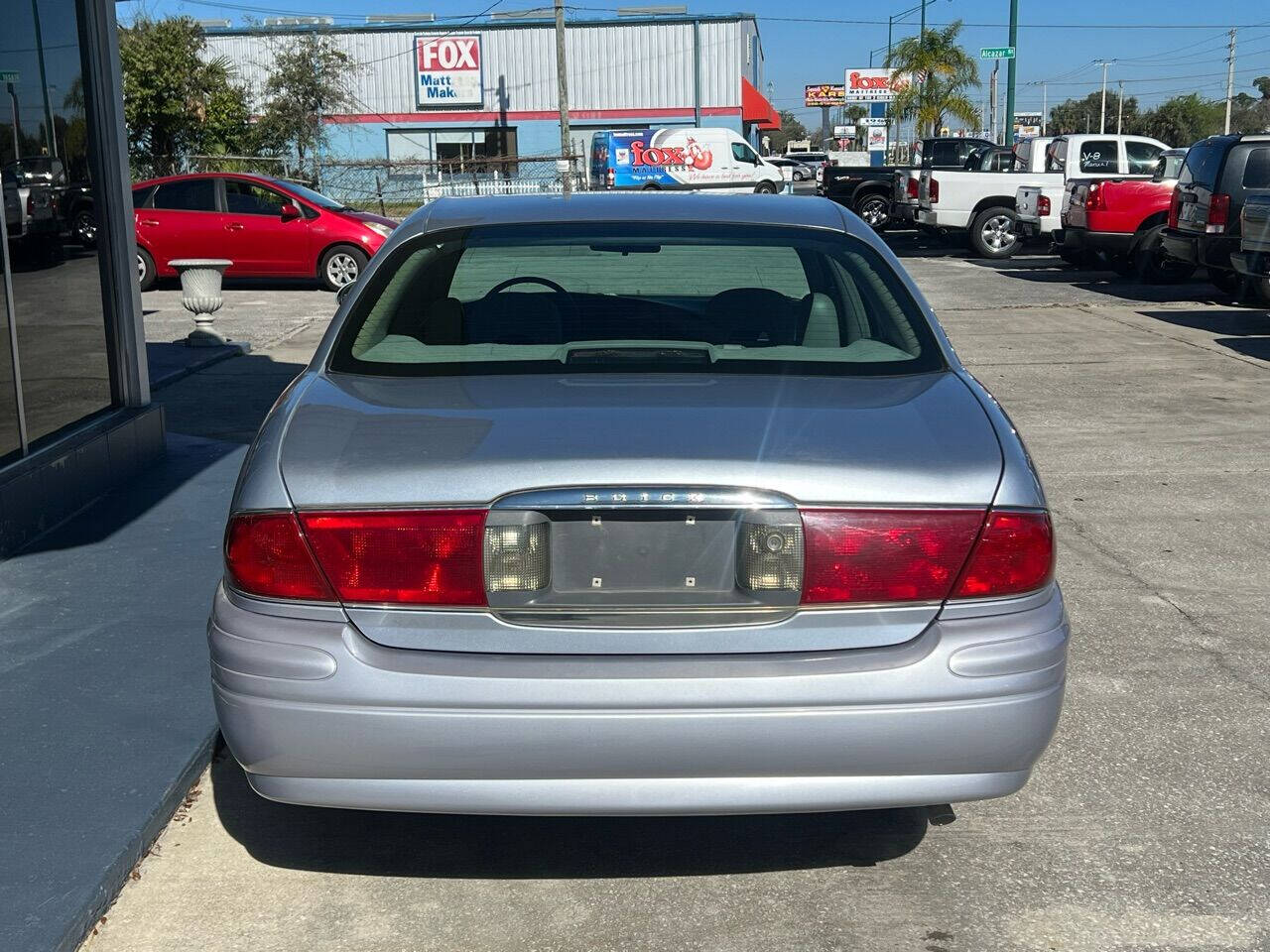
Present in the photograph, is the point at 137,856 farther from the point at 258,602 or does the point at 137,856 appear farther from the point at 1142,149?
the point at 1142,149

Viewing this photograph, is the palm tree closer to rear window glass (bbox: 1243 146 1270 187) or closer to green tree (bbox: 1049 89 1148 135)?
rear window glass (bbox: 1243 146 1270 187)

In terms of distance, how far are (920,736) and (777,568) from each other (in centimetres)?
43

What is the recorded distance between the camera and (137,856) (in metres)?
3.40

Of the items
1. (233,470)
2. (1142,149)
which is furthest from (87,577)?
(1142,149)

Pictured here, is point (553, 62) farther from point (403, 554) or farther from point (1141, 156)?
point (403, 554)

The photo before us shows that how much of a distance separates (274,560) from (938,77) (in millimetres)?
44618

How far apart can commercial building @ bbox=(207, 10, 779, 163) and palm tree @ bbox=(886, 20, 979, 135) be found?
11205mm

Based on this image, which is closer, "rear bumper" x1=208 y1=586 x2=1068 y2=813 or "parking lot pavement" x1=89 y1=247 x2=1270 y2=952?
"rear bumper" x1=208 y1=586 x2=1068 y2=813

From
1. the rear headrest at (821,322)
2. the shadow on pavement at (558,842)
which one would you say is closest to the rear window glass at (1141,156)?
the rear headrest at (821,322)

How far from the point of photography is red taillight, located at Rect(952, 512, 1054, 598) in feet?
9.37

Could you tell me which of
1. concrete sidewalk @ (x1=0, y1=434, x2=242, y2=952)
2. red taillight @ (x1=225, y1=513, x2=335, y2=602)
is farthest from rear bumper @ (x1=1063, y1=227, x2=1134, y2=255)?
red taillight @ (x1=225, y1=513, x2=335, y2=602)

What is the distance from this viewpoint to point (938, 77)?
1751 inches

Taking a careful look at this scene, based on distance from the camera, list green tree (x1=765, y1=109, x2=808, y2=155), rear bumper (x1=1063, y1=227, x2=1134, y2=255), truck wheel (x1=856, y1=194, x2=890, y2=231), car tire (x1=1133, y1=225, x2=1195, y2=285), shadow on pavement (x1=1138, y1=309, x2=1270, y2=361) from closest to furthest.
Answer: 1. shadow on pavement (x1=1138, y1=309, x2=1270, y2=361)
2. car tire (x1=1133, y1=225, x2=1195, y2=285)
3. rear bumper (x1=1063, y1=227, x2=1134, y2=255)
4. truck wheel (x1=856, y1=194, x2=890, y2=231)
5. green tree (x1=765, y1=109, x2=808, y2=155)

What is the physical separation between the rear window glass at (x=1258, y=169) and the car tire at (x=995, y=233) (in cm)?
855
